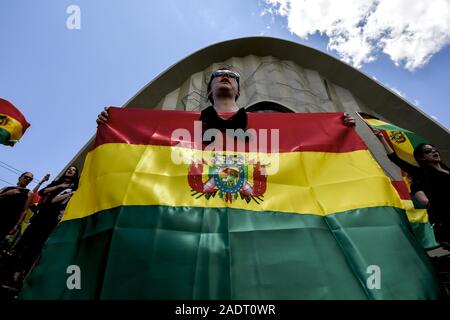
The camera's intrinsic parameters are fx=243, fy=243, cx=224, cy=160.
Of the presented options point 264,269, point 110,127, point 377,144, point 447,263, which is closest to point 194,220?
point 264,269

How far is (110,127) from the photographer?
2.29 metres

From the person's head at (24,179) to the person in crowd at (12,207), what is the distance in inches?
21.5

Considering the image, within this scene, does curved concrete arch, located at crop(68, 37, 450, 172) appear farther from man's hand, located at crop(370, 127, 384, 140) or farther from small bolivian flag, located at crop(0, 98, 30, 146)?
small bolivian flag, located at crop(0, 98, 30, 146)

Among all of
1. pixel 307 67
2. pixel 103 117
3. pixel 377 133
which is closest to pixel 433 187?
pixel 377 133

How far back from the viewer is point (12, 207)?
2.72 meters

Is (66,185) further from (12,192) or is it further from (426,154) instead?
(426,154)

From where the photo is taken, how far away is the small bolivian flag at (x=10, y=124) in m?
3.33

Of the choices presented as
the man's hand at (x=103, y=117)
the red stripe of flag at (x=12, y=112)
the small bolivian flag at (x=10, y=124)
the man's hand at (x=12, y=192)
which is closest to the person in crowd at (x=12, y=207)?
the man's hand at (x=12, y=192)

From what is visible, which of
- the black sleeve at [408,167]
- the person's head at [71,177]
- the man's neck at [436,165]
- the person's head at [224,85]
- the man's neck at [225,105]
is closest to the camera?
the man's neck at [436,165]

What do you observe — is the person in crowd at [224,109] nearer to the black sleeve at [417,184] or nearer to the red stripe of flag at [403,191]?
the black sleeve at [417,184]

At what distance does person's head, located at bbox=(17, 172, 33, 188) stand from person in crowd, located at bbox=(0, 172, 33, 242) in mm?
546

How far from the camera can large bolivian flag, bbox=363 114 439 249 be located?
7.18 feet

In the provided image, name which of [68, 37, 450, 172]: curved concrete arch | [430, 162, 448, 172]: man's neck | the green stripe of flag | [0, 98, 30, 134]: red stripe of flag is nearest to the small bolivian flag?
[0, 98, 30, 134]: red stripe of flag
